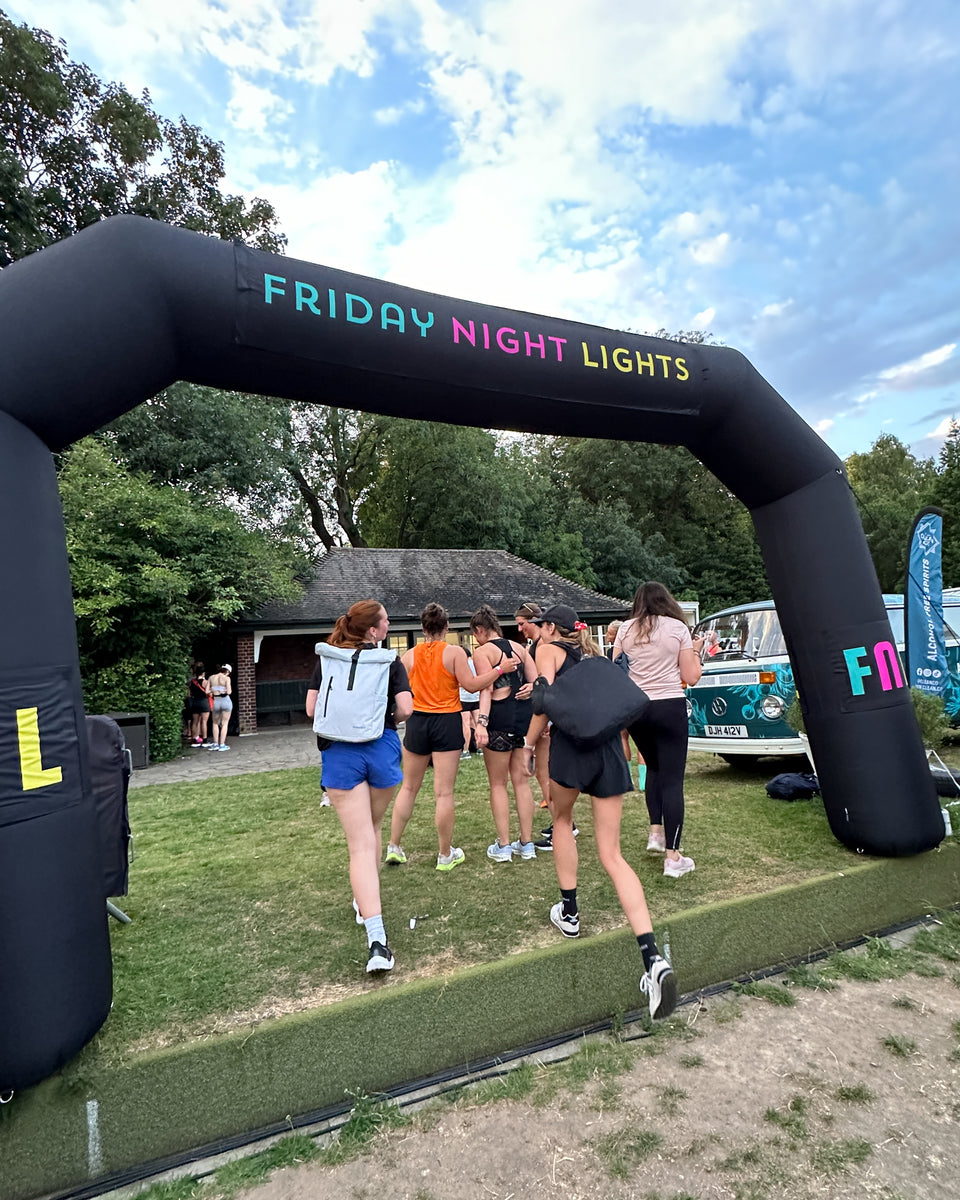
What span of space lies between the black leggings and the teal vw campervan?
2753 millimetres

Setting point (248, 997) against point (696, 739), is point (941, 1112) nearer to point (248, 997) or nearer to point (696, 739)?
point (248, 997)

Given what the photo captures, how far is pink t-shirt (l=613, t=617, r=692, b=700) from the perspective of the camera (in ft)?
14.5

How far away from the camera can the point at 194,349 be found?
312 centimetres

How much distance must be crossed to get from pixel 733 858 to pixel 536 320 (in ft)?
12.4

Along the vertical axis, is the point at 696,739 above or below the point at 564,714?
below

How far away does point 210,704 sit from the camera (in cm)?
1378

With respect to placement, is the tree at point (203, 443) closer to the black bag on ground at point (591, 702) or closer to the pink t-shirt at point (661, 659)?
the pink t-shirt at point (661, 659)

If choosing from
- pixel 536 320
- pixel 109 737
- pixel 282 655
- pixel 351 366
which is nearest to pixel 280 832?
pixel 109 737

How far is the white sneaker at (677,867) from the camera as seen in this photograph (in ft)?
13.9

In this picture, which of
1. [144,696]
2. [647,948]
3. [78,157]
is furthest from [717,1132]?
[78,157]

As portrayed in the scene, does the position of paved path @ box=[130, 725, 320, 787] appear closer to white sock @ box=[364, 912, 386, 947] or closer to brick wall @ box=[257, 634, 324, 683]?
brick wall @ box=[257, 634, 324, 683]

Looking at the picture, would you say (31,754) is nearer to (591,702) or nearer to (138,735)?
(591,702)

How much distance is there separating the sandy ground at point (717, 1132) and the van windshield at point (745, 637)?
16.7 feet

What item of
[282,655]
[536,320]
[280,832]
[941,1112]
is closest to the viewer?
[941,1112]
